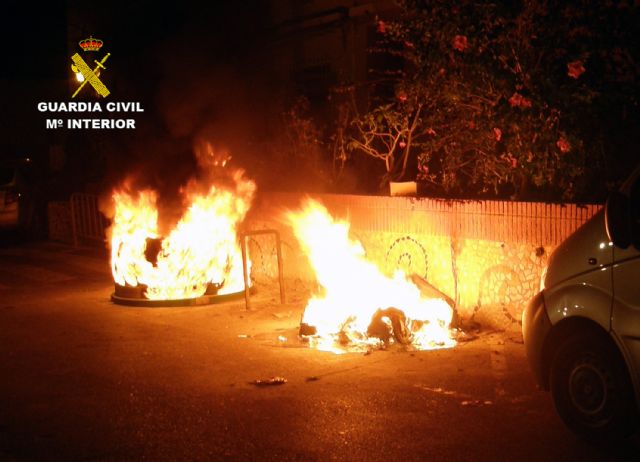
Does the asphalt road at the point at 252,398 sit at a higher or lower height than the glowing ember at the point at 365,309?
lower

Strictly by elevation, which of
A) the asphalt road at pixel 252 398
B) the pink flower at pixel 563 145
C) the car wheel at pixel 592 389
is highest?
the pink flower at pixel 563 145

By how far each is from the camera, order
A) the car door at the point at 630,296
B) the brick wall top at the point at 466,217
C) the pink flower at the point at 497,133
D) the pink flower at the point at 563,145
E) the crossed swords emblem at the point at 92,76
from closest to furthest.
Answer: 1. the car door at the point at 630,296
2. the brick wall top at the point at 466,217
3. the pink flower at the point at 563,145
4. the pink flower at the point at 497,133
5. the crossed swords emblem at the point at 92,76

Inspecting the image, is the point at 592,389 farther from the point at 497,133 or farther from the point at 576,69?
the point at 497,133

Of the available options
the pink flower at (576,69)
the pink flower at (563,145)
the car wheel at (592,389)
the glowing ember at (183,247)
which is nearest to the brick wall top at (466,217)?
the pink flower at (563,145)

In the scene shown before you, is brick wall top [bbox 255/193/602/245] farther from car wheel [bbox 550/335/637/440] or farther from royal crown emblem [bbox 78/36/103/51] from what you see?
royal crown emblem [bbox 78/36/103/51]

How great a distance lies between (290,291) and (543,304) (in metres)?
6.39

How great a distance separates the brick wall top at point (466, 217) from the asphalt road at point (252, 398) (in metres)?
1.15

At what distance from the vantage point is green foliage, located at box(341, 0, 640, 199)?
8609 millimetres

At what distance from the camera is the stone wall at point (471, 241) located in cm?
841

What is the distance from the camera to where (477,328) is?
880cm

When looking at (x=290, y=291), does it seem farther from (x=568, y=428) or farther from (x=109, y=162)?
(x=109, y=162)

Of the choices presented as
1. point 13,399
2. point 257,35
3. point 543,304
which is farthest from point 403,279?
point 257,35

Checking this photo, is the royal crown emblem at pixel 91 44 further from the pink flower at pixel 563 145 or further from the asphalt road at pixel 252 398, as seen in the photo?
the pink flower at pixel 563 145

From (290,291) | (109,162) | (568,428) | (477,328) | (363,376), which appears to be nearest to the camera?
(568,428)
